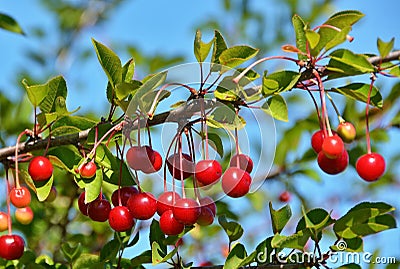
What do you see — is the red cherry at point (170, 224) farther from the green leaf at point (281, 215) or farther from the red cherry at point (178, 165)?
the green leaf at point (281, 215)

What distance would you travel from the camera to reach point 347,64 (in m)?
1.36

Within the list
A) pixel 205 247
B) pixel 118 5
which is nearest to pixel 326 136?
pixel 205 247

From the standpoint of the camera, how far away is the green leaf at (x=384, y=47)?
1337 millimetres

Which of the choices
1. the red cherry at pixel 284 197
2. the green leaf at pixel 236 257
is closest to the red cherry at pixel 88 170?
the green leaf at pixel 236 257

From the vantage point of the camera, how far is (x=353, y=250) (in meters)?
1.46

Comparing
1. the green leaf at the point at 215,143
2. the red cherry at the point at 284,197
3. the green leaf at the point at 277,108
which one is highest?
the red cherry at the point at 284,197

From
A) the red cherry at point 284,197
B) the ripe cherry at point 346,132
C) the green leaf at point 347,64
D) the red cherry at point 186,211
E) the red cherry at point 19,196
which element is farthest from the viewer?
the red cherry at point 284,197

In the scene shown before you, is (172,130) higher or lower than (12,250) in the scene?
higher

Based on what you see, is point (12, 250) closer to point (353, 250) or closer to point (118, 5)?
point (353, 250)

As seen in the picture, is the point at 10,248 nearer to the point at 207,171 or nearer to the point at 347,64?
the point at 207,171

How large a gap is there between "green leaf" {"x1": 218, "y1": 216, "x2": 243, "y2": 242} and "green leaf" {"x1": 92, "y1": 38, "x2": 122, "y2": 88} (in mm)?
439

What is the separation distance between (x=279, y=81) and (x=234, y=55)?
4.7 inches

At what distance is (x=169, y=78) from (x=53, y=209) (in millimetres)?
1373

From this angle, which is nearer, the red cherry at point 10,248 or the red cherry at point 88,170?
the red cherry at point 88,170
